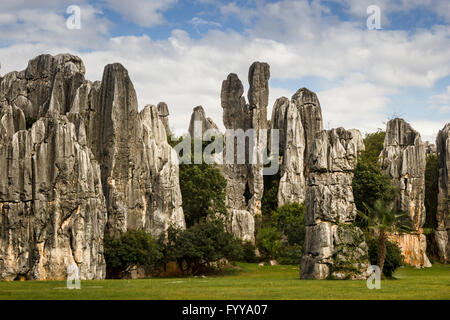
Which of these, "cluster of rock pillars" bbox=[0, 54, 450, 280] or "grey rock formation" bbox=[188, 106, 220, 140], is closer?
"cluster of rock pillars" bbox=[0, 54, 450, 280]

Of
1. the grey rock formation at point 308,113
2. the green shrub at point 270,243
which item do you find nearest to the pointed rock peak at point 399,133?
the grey rock formation at point 308,113

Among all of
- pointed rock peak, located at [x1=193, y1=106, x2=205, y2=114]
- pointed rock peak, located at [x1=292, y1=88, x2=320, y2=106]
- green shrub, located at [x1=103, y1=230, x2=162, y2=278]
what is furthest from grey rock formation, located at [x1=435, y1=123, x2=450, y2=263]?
green shrub, located at [x1=103, y1=230, x2=162, y2=278]

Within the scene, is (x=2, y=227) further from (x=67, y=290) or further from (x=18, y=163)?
(x=67, y=290)

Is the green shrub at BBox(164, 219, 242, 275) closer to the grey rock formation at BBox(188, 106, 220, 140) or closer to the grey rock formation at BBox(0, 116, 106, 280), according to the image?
the grey rock formation at BBox(0, 116, 106, 280)

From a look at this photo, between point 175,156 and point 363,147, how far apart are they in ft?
113

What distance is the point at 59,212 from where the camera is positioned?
156 ft

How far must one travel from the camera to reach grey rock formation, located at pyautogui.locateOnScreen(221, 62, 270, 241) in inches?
3383

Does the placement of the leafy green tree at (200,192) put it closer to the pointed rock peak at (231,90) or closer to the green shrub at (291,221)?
the green shrub at (291,221)

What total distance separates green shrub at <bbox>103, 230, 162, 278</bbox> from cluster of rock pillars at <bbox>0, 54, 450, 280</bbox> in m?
2.13

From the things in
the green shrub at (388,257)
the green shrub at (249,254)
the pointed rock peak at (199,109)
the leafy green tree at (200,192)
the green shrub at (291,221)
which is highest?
the pointed rock peak at (199,109)

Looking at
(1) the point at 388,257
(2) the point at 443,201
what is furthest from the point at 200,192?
(1) the point at 388,257

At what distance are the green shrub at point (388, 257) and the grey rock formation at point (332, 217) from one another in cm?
235

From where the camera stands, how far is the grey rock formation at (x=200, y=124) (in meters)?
93.2

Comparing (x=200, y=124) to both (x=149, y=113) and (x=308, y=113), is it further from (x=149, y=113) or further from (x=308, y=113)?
(x=149, y=113)
